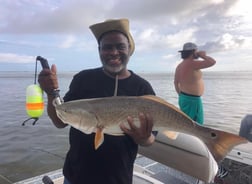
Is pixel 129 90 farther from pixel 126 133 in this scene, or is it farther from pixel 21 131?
pixel 21 131

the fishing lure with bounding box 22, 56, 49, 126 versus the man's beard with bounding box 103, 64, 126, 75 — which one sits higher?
the man's beard with bounding box 103, 64, 126, 75

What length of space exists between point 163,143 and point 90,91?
139 cm

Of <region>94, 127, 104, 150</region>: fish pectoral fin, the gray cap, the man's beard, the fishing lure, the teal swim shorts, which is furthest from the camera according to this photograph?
the gray cap

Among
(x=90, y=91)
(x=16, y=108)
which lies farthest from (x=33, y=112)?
(x=16, y=108)

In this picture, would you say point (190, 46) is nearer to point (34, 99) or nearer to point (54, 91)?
point (34, 99)

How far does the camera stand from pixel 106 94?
84.4 inches

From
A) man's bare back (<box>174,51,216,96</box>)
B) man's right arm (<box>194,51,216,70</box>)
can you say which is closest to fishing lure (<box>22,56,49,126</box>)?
man's bare back (<box>174,51,216,96</box>)

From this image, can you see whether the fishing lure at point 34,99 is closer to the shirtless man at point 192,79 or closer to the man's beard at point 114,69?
the man's beard at point 114,69

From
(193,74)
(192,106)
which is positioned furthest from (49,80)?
(193,74)

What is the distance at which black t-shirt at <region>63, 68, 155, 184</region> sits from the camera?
207 centimetres

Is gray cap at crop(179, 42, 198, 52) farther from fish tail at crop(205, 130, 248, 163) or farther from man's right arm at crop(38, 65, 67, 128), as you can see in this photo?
man's right arm at crop(38, 65, 67, 128)

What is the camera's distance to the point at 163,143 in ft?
10.5

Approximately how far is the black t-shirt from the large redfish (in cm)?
21

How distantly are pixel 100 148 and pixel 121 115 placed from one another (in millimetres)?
344
